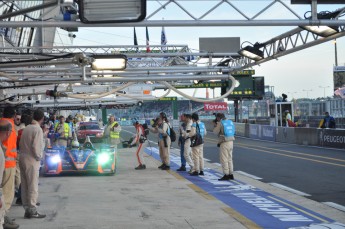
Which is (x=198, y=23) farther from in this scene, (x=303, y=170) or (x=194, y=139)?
(x=303, y=170)

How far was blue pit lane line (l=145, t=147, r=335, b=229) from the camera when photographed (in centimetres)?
861

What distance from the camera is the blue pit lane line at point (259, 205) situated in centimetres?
861

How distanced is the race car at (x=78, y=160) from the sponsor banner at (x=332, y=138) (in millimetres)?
15033

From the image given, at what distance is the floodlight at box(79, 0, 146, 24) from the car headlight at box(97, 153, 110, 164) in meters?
6.84

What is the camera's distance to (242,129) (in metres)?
45.4

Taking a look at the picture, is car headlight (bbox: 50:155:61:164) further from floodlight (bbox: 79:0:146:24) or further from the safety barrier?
the safety barrier

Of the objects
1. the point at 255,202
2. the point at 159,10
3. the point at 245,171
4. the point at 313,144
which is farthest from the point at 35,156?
the point at 313,144

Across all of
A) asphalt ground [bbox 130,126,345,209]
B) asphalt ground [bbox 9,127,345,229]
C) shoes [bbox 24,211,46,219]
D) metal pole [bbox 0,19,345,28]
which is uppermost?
metal pole [bbox 0,19,345,28]

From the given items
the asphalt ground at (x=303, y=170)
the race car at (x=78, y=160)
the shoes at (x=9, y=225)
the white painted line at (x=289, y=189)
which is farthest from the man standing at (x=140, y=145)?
the shoes at (x=9, y=225)

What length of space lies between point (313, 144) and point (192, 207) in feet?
69.3

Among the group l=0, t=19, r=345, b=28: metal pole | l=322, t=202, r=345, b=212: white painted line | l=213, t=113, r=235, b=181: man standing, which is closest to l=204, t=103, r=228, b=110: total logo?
l=213, t=113, r=235, b=181: man standing

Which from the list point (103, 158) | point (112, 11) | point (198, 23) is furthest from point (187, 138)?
point (112, 11)

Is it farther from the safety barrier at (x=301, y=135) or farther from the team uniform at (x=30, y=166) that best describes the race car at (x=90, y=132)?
the team uniform at (x=30, y=166)

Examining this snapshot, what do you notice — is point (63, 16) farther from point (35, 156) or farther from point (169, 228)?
point (169, 228)
